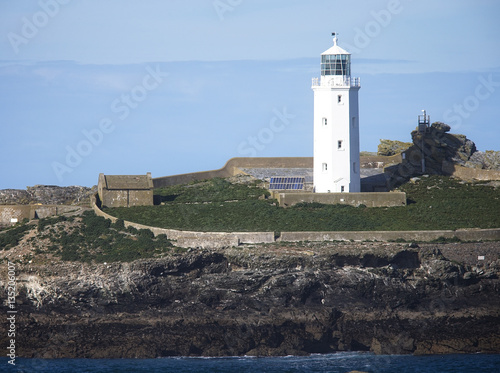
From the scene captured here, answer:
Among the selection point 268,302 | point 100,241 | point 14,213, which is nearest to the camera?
point 268,302

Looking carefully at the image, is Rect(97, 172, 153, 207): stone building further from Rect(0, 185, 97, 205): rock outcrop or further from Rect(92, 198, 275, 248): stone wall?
Rect(92, 198, 275, 248): stone wall

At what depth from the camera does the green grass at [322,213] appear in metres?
60.1

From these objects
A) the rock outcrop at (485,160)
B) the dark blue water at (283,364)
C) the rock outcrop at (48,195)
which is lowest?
the dark blue water at (283,364)

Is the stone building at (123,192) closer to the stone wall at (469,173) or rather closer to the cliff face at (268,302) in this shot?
the cliff face at (268,302)

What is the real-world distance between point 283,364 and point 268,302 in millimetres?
4085

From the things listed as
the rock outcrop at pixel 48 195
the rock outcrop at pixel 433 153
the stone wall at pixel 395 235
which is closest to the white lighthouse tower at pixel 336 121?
the stone wall at pixel 395 235

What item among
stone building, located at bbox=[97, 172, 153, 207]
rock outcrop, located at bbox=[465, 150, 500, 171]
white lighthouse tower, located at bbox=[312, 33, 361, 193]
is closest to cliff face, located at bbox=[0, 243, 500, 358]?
white lighthouse tower, located at bbox=[312, 33, 361, 193]

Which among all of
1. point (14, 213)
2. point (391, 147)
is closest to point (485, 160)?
point (391, 147)

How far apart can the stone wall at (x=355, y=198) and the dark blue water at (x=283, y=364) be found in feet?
43.3

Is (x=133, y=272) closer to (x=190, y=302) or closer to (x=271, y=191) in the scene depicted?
(x=190, y=302)

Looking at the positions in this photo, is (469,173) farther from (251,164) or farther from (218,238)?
(218,238)

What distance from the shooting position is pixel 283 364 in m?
50.7

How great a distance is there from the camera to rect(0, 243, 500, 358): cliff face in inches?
2060

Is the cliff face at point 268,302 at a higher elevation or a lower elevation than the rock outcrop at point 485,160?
lower
